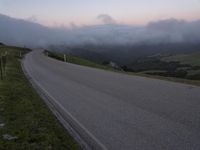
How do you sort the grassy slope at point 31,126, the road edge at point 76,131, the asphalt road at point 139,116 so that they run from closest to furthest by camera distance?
the asphalt road at point 139,116, the road edge at point 76,131, the grassy slope at point 31,126

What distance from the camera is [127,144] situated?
621cm

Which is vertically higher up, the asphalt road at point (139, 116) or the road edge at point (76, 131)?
the asphalt road at point (139, 116)

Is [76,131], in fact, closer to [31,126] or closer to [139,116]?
[31,126]

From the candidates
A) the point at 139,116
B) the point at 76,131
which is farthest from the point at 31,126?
the point at 139,116

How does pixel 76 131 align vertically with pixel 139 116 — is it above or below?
below

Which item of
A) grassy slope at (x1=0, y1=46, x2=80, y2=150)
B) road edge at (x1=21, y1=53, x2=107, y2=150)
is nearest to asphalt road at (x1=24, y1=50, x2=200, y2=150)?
road edge at (x1=21, y1=53, x2=107, y2=150)

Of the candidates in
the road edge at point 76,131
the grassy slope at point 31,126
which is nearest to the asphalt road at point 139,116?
the road edge at point 76,131

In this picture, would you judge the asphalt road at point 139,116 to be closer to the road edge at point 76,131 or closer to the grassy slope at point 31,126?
the road edge at point 76,131

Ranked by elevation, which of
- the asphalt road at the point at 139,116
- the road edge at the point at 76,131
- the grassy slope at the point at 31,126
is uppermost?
the asphalt road at the point at 139,116

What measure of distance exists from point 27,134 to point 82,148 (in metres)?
1.79

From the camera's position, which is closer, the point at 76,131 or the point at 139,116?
the point at 76,131

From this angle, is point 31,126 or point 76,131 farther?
point 31,126

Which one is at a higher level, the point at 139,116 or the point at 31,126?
the point at 139,116

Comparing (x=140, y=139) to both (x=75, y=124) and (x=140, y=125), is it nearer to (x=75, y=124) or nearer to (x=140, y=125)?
(x=140, y=125)
